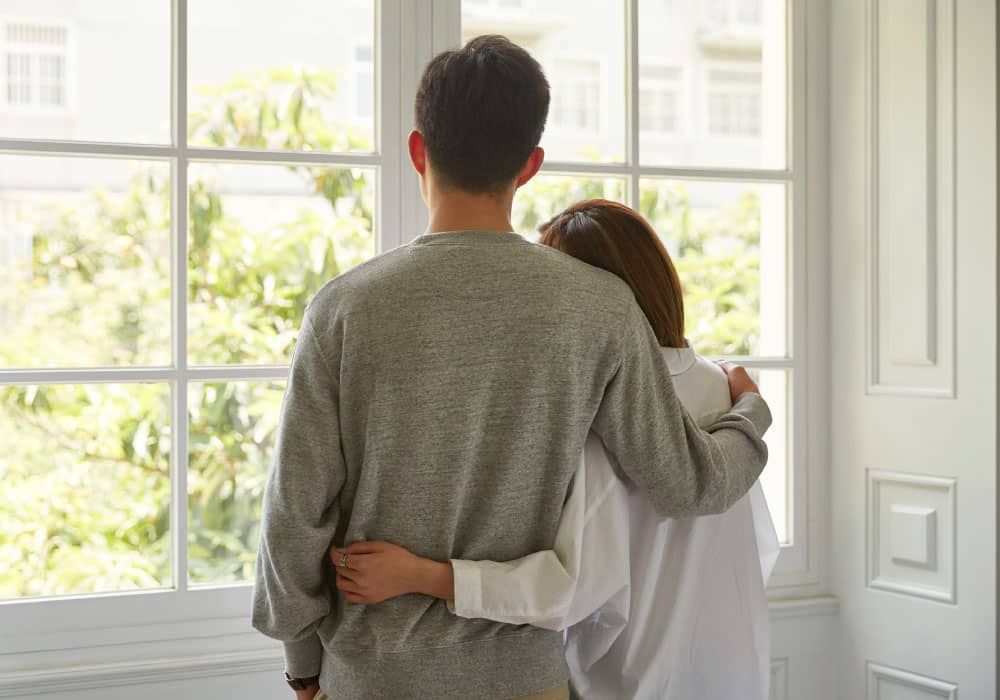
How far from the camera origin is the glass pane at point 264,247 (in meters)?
2.13

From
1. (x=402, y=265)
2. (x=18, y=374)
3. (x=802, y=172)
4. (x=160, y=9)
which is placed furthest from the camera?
(x=802, y=172)

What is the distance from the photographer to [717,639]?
156cm

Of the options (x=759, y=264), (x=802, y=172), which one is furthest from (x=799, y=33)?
(x=759, y=264)

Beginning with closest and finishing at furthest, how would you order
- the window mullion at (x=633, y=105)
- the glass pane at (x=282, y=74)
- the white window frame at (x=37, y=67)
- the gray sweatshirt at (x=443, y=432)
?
the gray sweatshirt at (x=443, y=432) < the white window frame at (x=37, y=67) < the glass pane at (x=282, y=74) < the window mullion at (x=633, y=105)

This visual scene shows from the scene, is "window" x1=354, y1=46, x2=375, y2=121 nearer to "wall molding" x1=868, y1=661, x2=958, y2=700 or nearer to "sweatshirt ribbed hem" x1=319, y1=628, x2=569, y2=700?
"sweatshirt ribbed hem" x1=319, y1=628, x2=569, y2=700

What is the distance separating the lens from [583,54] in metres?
2.31

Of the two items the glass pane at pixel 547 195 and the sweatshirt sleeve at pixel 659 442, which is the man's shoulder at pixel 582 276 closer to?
the sweatshirt sleeve at pixel 659 442

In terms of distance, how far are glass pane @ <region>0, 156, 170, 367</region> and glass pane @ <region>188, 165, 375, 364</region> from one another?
0.25 ft

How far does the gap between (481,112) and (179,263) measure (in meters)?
0.90

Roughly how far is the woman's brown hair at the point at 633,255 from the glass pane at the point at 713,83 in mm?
901

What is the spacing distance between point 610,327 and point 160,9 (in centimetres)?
125

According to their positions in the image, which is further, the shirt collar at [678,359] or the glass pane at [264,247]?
the glass pane at [264,247]

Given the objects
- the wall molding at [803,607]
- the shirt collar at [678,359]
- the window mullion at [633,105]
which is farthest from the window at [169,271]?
the wall molding at [803,607]

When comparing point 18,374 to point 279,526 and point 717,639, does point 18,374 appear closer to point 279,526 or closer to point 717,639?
point 279,526
